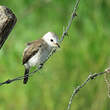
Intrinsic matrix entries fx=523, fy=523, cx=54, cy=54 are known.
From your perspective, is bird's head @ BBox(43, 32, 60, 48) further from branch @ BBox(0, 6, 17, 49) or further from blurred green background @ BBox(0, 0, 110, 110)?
branch @ BBox(0, 6, 17, 49)

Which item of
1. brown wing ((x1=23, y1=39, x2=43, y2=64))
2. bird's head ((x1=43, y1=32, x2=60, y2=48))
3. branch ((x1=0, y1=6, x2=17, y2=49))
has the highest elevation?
branch ((x1=0, y1=6, x2=17, y2=49))

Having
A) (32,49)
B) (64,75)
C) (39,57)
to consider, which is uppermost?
(32,49)

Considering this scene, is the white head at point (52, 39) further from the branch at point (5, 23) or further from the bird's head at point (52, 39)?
the branch at point (5, 23)

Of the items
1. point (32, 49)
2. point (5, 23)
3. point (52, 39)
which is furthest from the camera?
point (32, 49)

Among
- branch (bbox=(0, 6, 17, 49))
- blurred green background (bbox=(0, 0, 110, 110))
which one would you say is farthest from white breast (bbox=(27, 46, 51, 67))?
branch (bbox=(0, 6, 17, 49))

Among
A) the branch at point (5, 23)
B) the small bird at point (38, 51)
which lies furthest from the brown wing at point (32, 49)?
the branch at point (5, 23)

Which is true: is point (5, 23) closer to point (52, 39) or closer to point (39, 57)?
point (52, 39)

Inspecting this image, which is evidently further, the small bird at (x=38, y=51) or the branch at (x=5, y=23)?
the small bird at (x=38, y=51)

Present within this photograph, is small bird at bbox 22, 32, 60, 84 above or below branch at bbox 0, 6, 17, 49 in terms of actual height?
below

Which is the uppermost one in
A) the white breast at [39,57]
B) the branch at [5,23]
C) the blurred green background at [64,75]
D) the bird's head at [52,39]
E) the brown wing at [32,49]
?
the branch at [5,23]

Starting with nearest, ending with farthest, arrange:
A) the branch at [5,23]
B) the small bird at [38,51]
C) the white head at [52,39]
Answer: the branch at [5,23]
the white head at [52,39]
the small bird at [38,51]

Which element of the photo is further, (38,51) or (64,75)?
(64,75)

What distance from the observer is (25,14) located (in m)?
11.2

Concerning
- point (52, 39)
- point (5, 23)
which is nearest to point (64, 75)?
point (52, 39)
